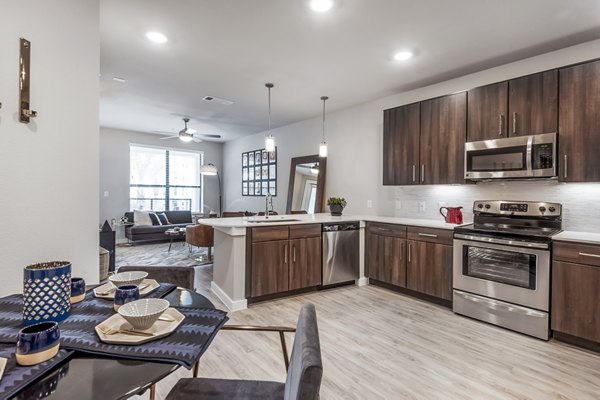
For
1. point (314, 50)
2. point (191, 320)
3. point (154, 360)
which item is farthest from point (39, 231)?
point (314, 50)

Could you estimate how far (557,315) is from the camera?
257 centimetres

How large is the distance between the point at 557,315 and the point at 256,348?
8.27 ft

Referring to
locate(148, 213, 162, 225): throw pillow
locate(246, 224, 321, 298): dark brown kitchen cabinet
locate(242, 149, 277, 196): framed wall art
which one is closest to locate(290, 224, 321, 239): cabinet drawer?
locate(246, 224, 321, 298): dark brown kitchen cabinet

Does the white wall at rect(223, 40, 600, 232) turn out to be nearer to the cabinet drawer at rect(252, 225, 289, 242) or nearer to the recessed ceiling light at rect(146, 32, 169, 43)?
the cabinet drawer at rect(252, 225, 289, 242)

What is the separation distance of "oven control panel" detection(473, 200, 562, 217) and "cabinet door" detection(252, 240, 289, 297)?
88.1 inches

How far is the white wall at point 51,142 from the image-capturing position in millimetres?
1558

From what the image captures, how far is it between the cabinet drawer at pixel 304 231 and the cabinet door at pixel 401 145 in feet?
3.96

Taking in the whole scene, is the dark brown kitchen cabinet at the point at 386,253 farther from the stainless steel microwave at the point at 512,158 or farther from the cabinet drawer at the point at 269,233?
the cabinet drawer at the point at 269,233

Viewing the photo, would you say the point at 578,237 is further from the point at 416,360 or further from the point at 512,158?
the point at 416,360

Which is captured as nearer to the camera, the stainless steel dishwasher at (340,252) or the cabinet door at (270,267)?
the cabinet door at (270,267)

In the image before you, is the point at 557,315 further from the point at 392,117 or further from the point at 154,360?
the point at 154,360

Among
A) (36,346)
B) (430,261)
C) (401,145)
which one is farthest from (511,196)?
(36,346)

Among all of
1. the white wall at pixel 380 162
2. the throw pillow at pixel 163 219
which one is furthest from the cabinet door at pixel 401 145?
the throw pillow at pixel 163 219

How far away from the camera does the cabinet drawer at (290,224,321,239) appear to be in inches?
146
